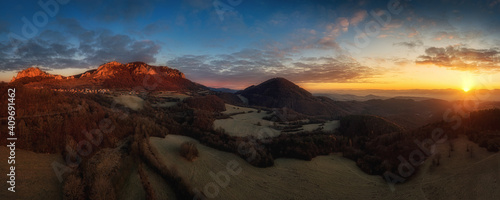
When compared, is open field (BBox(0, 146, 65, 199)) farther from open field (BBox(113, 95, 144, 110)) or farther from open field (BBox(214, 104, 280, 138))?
open field (BBox(113, 95, 144, 110))

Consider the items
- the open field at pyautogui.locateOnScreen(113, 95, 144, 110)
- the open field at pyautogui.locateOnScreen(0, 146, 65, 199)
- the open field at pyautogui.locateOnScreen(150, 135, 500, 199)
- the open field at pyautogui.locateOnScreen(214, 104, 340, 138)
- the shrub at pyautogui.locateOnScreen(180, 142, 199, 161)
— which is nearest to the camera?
the open field at pyautogui.locateOnScreen(0, 146, 65, 199)

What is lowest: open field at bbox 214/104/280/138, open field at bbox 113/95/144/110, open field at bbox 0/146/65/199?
open field at bbox 214/104/280/138

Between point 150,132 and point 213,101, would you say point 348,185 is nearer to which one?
point 150,132

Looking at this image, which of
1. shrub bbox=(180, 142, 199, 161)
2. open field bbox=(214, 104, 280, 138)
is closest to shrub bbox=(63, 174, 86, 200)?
shrub bbox=(180, 142, 199, 161)

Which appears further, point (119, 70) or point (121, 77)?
point (119, 70)

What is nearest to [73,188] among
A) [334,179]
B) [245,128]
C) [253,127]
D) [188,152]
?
[188,152]

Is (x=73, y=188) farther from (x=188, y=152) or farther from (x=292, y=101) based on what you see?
(x=292, y=101)

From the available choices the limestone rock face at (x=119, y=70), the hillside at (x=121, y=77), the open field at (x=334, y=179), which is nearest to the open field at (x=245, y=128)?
the open field at (x=334, y=179)

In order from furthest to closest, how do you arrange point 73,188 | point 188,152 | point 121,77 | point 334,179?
point 121,77
point 188,152
point 334,179
point 73,188
